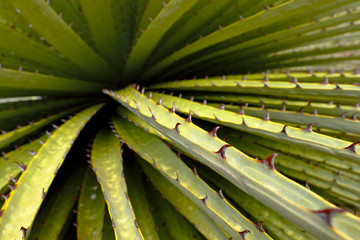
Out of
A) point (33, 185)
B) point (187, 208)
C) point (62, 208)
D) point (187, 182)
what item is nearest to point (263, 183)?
point (187, 182)

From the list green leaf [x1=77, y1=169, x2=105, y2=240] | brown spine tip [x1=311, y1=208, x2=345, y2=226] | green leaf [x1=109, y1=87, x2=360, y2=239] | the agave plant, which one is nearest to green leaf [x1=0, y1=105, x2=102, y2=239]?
the agave plant

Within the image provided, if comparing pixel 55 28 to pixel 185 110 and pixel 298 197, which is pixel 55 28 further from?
pixel 298 197

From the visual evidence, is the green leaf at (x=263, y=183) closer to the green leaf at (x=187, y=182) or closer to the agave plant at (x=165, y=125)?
the agave plant at (x=165, y=125)

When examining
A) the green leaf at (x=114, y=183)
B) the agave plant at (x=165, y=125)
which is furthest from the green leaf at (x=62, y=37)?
the green leaf at (x=114, y=183)

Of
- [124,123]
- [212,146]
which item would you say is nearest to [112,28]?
[124,123]

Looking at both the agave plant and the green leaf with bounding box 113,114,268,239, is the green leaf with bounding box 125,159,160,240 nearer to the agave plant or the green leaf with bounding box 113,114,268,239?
the agave plant

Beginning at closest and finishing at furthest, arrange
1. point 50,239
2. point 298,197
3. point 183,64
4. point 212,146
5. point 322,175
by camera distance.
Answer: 1. point 298,197
2. point 212,146
3. point 50,239
4. point 322,175
5. point 183,64

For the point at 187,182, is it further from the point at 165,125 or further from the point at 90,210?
the point at 90,210
